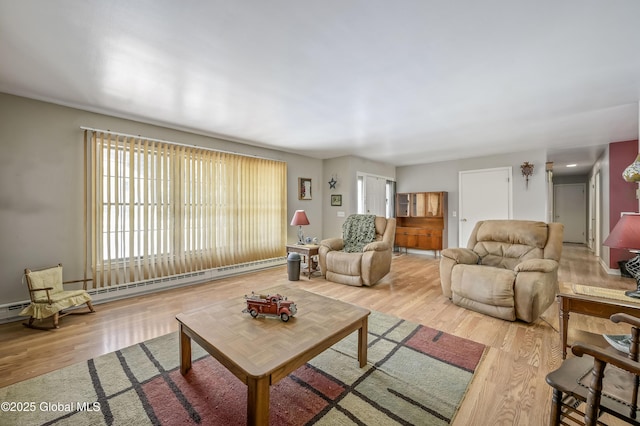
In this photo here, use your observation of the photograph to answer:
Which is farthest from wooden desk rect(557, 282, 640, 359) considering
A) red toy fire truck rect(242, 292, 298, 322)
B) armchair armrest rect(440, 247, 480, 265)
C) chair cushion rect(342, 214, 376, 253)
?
chair cushion rect(342, 214, 376, 253)

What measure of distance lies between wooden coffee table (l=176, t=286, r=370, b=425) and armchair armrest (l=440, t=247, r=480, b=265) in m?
1.83

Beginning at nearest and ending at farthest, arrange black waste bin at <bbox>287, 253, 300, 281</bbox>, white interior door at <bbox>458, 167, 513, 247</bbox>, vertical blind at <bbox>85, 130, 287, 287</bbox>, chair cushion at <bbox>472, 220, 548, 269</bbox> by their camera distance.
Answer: chair cushion at <bbox>472, 220, 548, 269</bbox> → vertical blind at <bbox>85, 130, 287, 287</bbox> → black waste bin at <bbox>287, 253, 300, 281</bbox> → white interior door at <bbox>458, 167, 513, 247</bbox>

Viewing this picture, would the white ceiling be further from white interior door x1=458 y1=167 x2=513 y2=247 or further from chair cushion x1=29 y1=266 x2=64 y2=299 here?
white interior door x1=458 y1=167 x2=513 y2=247

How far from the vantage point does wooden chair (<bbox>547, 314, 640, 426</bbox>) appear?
3.17ft

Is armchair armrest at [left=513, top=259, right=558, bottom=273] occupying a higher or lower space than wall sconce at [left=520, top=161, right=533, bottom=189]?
lower

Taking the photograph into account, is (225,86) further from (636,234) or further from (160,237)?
(636,234)

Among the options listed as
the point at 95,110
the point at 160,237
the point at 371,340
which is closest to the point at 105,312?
the point at 160,237

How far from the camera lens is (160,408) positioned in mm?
1521

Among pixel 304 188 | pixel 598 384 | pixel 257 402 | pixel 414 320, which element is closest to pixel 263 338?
pixel 257 402

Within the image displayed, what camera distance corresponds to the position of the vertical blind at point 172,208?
10.7 feet

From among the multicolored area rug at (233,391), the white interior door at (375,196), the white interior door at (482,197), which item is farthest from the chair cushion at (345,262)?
the white interior door at (482,197)

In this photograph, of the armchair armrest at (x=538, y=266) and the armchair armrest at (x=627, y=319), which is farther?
the armchair armrest at (x=538, y=266)

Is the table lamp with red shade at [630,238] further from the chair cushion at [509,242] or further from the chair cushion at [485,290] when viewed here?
the chair cushion at [509,242]

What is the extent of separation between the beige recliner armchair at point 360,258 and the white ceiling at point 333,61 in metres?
1.75
